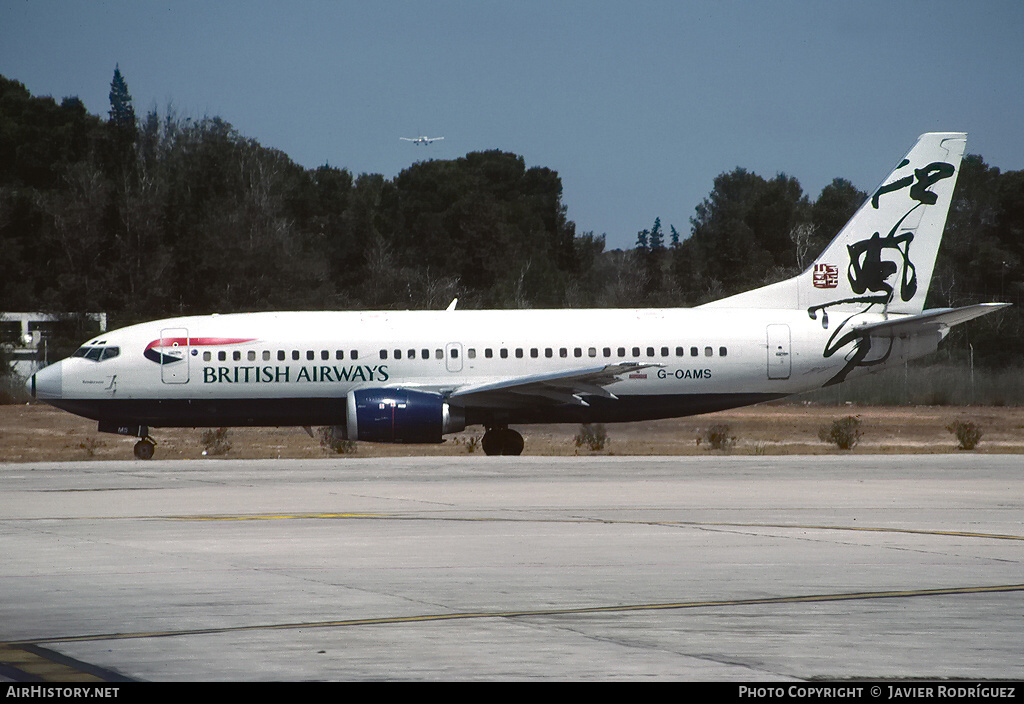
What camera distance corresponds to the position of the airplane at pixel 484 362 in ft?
101

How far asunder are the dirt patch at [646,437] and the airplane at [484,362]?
203 cm

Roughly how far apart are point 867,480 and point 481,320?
1134 cm

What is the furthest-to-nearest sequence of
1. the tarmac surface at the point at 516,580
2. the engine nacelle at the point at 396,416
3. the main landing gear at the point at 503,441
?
the main landing gear at the point at 503,441 → the engine nacelle at the point at 396,416 → the tarmac surface at the point at 516,580

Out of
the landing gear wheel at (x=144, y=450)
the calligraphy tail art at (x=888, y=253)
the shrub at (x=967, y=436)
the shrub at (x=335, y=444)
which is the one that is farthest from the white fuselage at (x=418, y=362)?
the shrub at (x=967, y=436)

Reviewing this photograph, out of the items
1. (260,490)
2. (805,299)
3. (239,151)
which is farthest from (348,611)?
(239,151)

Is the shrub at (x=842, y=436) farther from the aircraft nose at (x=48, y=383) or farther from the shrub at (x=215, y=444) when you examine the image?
the aircraft nose at (x=48, y=383)

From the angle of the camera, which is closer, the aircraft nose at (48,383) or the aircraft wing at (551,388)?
the aircraft wing at (551,388)

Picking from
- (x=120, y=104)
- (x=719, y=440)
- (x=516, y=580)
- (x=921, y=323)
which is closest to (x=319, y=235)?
(x=120, y=104)

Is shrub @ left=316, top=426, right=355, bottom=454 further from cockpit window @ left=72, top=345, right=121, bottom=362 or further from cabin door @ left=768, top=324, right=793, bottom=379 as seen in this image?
cabin door @ left=768, top=324, right=793, bottom=379

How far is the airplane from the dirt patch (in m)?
2.03

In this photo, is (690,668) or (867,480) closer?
(690,668)
